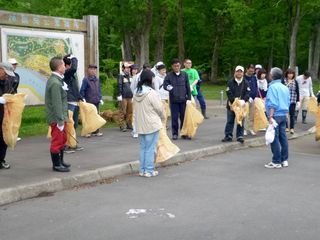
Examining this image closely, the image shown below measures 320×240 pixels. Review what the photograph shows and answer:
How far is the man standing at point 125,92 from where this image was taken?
41.8ft

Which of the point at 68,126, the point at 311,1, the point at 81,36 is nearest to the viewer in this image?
the point at 68,126

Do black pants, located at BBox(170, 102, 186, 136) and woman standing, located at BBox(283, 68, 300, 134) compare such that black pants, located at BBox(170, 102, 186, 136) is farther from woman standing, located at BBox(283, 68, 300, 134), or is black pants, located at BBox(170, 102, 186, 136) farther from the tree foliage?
the tree foliage

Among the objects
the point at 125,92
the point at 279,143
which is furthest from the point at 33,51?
the point at 279,143

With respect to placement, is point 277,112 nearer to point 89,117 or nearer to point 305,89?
point 89,117

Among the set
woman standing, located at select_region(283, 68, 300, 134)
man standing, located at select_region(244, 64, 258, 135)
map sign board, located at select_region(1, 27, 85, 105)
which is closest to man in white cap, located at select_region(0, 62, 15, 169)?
map sign board, located at select_region(1, 27, 85, 105)

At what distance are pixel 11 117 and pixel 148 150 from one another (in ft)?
7.46

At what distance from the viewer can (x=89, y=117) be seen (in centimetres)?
1061

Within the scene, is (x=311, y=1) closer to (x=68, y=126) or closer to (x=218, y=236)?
(x=68, y=126)

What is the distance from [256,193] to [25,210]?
3136mm

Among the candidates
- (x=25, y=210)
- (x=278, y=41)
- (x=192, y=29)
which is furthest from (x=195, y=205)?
(x=192, y=29)

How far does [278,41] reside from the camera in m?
42.5

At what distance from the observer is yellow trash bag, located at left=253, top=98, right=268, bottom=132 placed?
493 inches

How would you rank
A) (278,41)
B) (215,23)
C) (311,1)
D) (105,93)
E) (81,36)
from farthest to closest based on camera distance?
1. (215,23)
2. (278,41)
3. (311,1)
4. (105,93)
5. (81,36)

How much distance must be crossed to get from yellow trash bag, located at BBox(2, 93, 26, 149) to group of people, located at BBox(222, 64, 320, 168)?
169 inches
